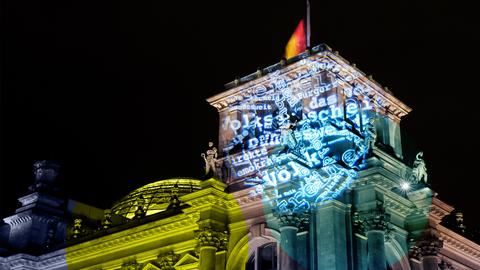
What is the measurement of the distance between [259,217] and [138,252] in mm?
9878

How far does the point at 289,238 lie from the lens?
105 feet

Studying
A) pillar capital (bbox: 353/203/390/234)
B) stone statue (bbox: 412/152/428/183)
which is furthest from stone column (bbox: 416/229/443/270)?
pillar capital (bbox: 353/203/390/234)

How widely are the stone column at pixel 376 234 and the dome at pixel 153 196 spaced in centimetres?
2168

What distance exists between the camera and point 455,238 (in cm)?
3966

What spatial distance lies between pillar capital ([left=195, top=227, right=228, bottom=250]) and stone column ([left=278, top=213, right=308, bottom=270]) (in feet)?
12.6

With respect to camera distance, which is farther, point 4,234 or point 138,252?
point 4,234

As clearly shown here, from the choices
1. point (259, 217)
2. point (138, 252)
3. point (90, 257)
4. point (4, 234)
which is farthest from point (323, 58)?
point (4, 234)

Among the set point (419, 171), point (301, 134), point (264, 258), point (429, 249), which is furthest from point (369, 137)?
point (264, 258)

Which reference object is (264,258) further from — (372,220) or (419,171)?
(419,171)

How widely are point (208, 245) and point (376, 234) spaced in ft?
29.1

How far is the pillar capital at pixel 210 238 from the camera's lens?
34.9m

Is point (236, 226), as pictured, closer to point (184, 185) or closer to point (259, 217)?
point (259, 217)

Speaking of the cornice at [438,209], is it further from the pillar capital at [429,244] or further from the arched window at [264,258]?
the arched window at [264,258]

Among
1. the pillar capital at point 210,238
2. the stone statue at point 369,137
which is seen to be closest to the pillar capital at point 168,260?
the pillar capital at point 210,238
